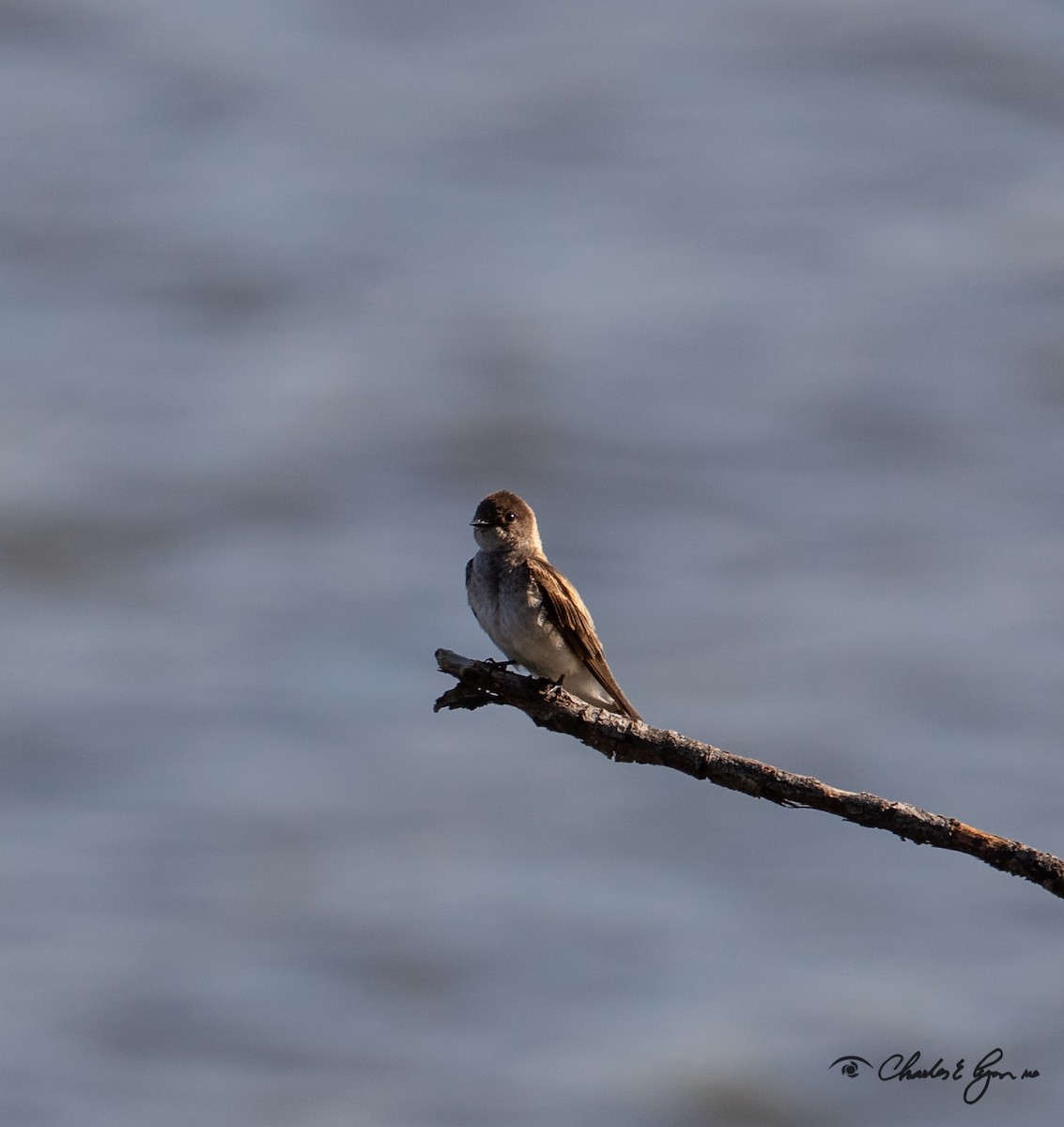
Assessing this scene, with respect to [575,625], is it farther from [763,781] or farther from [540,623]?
[763,781]

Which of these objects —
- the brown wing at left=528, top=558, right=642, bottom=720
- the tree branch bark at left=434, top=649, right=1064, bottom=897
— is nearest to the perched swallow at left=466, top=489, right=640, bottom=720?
the brown wing at left=528, top=558, right=642, bottom=720

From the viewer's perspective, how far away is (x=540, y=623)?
1110 cm

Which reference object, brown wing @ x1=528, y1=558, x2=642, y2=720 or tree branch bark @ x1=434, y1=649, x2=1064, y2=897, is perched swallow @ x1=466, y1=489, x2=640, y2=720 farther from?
tree branch bark @ x1=434, y1=649, x2=1064, y2=897

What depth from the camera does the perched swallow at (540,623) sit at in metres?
11.1

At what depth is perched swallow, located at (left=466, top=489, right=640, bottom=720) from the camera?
11062 mm

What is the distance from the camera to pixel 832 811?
758cm

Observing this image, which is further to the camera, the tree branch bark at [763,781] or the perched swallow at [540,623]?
the perched swallow at [540,623]

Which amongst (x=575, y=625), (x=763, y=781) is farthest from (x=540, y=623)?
(x=763, y=781)

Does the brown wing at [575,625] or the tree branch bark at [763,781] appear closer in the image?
the tree branch bark at [763,781]

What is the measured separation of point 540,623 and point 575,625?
226 millimetres

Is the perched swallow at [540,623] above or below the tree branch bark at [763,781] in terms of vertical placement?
above

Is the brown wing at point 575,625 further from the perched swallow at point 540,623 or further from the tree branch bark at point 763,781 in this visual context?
the tree branch bark at point 763,781

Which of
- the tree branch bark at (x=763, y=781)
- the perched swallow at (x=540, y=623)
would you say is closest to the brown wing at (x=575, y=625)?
the perched swallow at (x=540, y=623)

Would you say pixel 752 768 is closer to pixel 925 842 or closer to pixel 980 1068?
pixel 925 842
